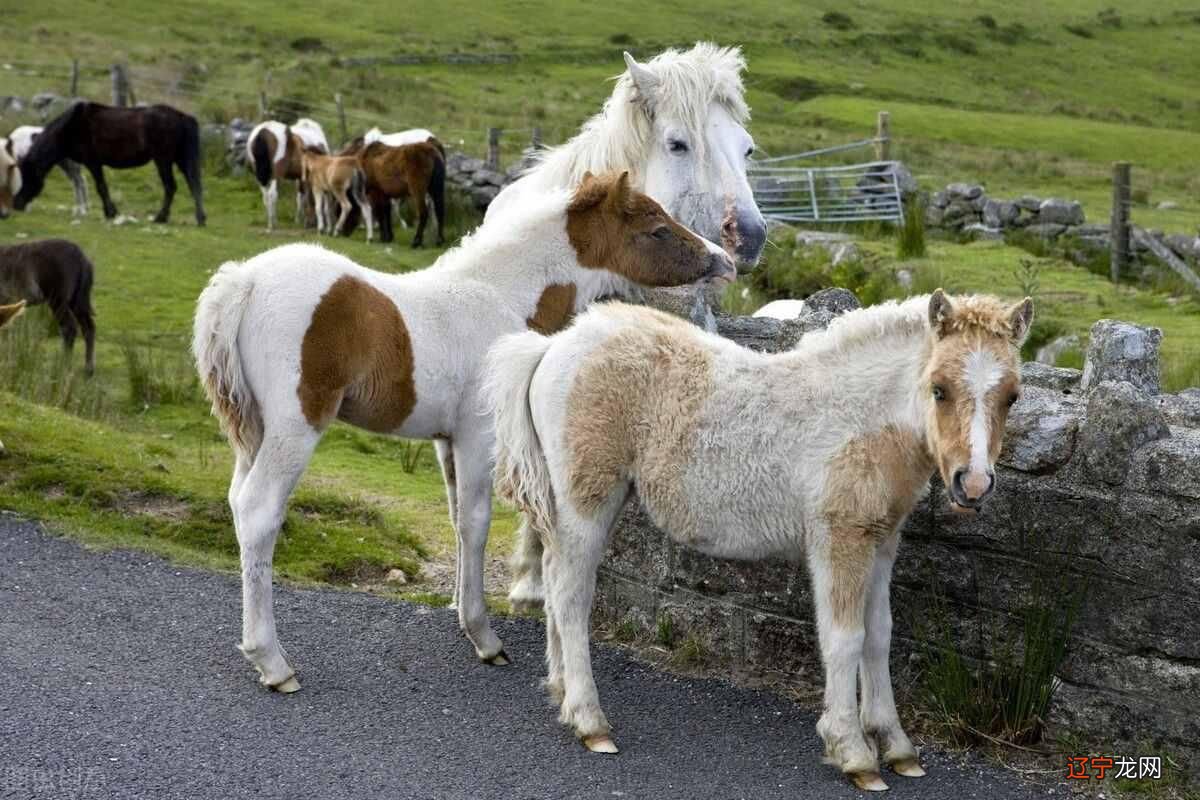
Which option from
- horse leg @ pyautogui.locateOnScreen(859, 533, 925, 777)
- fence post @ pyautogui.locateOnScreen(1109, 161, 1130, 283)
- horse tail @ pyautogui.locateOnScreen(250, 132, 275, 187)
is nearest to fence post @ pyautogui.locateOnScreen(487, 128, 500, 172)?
horse tail @ pyautogui.locateOnScreen(250, 132, 275, 187)

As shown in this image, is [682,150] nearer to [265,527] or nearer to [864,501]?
[864,501]

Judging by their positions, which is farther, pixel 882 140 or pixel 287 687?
pixel 882 140

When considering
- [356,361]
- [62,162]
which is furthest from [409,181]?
[356,361]

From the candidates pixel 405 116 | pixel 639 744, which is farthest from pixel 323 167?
pixel 639 744

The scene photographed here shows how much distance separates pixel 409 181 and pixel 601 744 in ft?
65.8

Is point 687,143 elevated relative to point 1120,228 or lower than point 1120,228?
elevated

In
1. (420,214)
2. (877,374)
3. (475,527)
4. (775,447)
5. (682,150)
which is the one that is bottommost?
(420,214)

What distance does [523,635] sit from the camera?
23.1 feet

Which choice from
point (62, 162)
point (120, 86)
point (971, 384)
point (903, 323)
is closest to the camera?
point (971, 384)

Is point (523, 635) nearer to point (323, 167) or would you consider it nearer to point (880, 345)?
point (880, 345)

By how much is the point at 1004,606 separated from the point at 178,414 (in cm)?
891

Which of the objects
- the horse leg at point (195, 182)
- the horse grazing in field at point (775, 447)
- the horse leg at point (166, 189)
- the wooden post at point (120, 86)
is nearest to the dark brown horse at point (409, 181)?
the horse leg at point (195, 182)

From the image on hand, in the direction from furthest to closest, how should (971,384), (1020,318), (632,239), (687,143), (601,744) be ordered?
(687,143) < (632,239) < (601,744) < (1020,318) < (971,384)

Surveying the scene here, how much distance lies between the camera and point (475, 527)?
21.5ft
